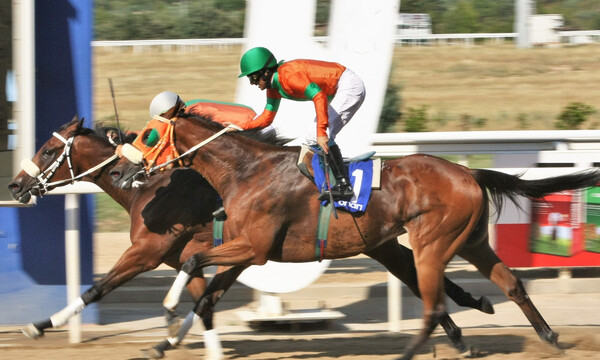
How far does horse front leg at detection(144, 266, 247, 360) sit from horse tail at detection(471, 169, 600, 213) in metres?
1.57

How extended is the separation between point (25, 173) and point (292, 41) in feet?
7.53

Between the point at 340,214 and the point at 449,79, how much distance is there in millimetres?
17771

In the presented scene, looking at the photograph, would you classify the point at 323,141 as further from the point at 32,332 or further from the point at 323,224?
the point at 32,332

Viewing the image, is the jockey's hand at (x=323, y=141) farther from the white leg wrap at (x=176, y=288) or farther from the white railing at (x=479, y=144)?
the white railing at (x=479, y=144)

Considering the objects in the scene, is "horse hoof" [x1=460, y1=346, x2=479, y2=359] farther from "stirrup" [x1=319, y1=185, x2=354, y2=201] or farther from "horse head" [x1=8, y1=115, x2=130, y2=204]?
"horse head" [x1=8, y1=115, x2=130, y2=204]

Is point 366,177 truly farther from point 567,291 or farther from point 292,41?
point 567,291

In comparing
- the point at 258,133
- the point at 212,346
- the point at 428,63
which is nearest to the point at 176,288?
the point at 212,346

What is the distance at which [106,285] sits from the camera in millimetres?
5418

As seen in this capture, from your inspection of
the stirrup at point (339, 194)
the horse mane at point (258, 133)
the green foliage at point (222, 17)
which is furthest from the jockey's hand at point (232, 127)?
the green foliage at point (222, 17)

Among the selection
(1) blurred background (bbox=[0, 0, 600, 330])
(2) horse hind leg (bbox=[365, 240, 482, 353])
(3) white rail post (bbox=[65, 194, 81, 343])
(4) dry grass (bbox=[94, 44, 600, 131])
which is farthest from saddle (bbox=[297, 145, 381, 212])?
(4) dry grass (bbox=[94, 44, 600, 131])

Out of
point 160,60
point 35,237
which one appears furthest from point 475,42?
point 35,237

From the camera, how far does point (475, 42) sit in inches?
968

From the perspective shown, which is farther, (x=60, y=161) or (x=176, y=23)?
(x=176, y=23)

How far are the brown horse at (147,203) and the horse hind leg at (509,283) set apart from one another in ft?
0.65
